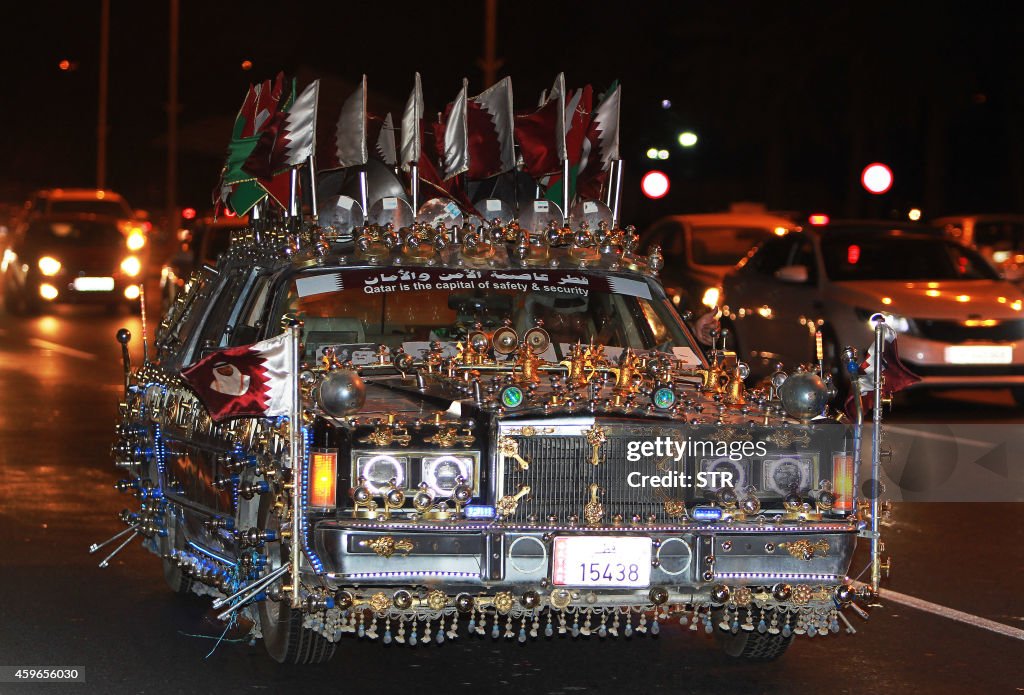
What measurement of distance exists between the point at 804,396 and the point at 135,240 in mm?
22772

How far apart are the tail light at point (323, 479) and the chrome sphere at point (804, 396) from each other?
5.42ft

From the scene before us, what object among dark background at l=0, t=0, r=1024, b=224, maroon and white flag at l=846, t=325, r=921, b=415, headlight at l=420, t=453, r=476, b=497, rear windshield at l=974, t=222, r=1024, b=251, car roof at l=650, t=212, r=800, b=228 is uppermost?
dark background at l=0, t=0, r=1024, b=224

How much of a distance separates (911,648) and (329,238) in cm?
296

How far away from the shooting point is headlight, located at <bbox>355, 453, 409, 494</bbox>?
5844 millimetres

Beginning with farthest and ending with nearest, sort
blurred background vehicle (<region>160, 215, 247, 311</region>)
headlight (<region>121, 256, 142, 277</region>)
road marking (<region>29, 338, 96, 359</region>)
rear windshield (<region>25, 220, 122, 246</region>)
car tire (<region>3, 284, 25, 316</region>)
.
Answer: rear windshield (<region>25, 220, 122, 246</region>) < headlight (<region>121, 256, 142, 277</region>) < car tire (<region>3, 284, 25, 316</region>) < blurred background vehicle (<region>160, 215, 247, 311</region>) < road marking (<region>29, 338, 96, 359</region>)

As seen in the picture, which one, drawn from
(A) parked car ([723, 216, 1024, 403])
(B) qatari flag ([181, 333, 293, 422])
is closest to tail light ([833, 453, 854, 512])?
(B) qatari flag ([181, 333, 293, 422])

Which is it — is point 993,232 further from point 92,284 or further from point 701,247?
point 92,284

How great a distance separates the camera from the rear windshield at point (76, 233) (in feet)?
90.6

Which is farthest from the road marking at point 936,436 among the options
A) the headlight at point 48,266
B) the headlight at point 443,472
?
the headlight at point 48,266

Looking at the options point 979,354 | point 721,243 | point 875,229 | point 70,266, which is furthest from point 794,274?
point 70,266

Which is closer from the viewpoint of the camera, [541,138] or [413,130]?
[413,130]

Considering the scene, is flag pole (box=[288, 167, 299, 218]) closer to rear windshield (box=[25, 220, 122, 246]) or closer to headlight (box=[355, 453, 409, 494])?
headlight (box=[355, 453, 409, 494])

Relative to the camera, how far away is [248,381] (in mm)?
5887

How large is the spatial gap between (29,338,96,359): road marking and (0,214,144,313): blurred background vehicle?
4944mm
